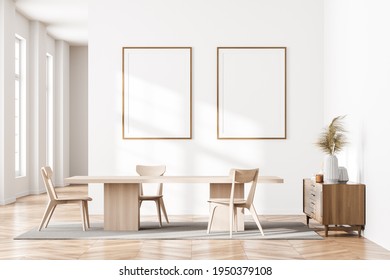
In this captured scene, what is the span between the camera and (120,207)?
331 inches

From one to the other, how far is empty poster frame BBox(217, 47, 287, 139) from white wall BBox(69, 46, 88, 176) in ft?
27.9

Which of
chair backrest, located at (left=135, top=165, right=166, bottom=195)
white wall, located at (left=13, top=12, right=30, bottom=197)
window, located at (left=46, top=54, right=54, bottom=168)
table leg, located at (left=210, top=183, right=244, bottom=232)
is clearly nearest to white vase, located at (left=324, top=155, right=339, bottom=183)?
table leg, located at (left=210, top=183, right=244, bottom=232)

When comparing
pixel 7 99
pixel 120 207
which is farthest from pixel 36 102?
pixel 120 207

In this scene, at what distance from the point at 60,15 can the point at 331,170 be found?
8.32 metres

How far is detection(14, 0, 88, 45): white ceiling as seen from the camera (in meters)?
13.1

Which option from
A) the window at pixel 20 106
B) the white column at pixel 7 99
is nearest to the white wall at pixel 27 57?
the window at pixel 20 106

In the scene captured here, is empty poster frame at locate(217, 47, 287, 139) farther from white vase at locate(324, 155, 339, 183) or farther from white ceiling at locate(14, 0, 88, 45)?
white ceiling at locate(14, 0, 88, 45)

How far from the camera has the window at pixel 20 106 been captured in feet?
46.1

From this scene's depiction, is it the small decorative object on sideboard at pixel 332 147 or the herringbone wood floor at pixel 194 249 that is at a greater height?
the small decorative object on sideboard at pixel 332 147

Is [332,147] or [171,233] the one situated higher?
[332,147]

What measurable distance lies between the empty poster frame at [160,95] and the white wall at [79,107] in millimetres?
7983

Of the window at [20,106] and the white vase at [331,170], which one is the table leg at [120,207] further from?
the window at [20,106]

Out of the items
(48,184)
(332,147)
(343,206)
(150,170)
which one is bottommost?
(343,206)

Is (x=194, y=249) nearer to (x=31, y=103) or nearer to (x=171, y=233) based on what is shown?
(x=171, y=233)
